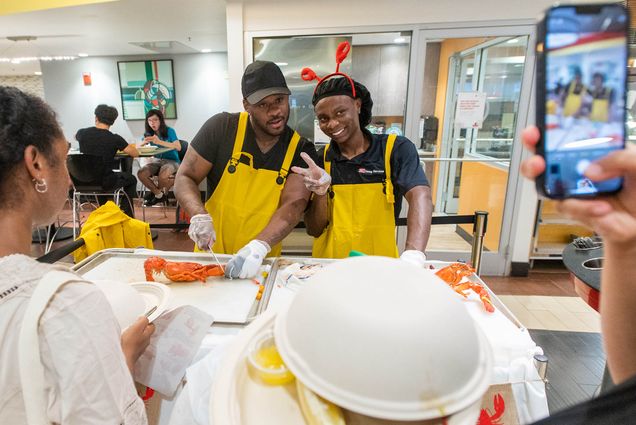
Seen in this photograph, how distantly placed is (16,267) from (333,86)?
1.39 m

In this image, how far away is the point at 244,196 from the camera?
1.84 metres

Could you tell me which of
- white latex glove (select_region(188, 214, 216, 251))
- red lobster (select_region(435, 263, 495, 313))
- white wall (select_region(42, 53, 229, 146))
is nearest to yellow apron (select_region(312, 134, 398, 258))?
red lobster (select_region(435, 263, 495, 313))

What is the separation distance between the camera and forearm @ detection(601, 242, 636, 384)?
528 mm

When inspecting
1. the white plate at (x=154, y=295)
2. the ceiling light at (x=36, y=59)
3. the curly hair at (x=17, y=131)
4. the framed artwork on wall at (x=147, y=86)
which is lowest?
the white plate at (x=154, y=295)

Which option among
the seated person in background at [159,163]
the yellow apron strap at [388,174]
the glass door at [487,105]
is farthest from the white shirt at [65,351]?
the seated person in background at [159,163]

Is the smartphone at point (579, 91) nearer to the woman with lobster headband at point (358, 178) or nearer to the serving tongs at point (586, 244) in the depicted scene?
the woman with lobster headband at point (358, 178)

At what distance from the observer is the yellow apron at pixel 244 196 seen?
1.82m

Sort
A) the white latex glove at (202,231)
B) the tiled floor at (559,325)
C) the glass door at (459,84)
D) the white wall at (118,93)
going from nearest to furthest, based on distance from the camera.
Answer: the white latex glove at (202,231)
the tiled floor at (559,325)
the glass door at (459,84)
the white wall at (118,93)

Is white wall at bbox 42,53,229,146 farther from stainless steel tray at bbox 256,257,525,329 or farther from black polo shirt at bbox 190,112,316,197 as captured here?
stainless steel tray at bbox 256,257,525,329

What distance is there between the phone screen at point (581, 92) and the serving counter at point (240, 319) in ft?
1.14

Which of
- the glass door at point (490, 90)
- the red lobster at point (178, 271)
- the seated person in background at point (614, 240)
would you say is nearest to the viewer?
the seated person in background at point (614, 240)

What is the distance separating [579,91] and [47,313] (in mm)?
963

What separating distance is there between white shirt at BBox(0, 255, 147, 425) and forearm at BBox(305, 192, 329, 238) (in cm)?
119

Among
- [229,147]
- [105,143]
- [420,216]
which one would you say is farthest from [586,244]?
[105,143]
